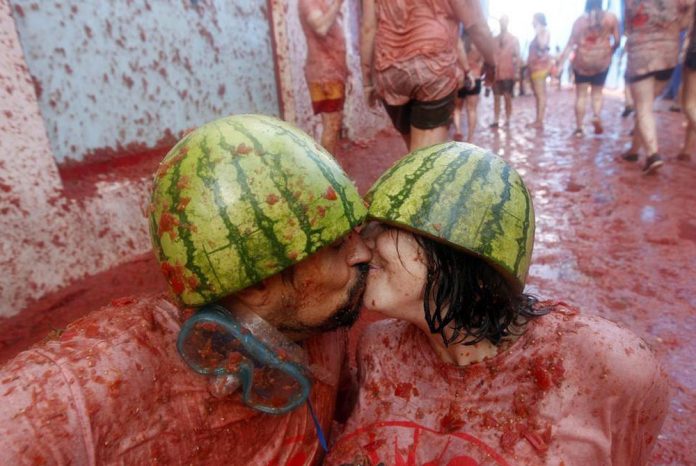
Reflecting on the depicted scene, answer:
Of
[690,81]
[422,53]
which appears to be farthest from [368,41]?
[690,81]

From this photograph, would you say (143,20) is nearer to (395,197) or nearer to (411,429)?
(395,197)

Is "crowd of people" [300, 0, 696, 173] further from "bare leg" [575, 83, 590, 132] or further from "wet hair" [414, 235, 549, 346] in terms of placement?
"wet hair" [414, 235, 549, 346]

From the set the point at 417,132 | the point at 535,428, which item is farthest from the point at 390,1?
the point at 535,428

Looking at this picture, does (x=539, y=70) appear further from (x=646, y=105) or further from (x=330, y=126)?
(x=330, y=126)

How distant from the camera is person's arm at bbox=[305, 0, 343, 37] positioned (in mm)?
5602

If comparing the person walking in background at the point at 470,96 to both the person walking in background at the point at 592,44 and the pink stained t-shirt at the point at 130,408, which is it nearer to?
the person walking in background at the point at 592,44

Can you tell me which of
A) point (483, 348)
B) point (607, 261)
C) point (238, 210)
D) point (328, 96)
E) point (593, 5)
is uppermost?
point (593, 5)

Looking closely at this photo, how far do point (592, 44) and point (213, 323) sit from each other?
9.48m

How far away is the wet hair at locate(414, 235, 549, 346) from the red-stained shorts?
4.85 meters

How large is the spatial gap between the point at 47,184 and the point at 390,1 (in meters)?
3.53

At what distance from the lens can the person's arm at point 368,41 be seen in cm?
484

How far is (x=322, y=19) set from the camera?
563 cm

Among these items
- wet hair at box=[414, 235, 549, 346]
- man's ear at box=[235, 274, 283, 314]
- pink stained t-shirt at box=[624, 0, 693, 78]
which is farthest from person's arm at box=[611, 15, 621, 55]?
man's ear at box=[235, 274, 283, 314]

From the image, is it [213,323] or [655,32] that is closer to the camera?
[213,323]
